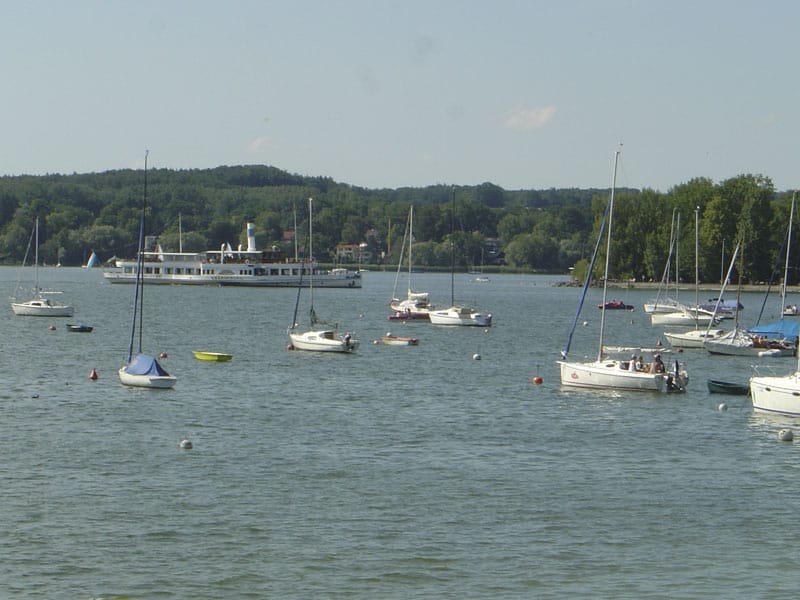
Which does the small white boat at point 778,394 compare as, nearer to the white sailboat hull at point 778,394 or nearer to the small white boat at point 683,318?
the white sailboat hull at point 778,394

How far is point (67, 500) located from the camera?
119 ft

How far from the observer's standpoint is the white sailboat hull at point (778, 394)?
51562 mm

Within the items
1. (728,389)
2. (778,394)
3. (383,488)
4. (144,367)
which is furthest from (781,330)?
(383,488)

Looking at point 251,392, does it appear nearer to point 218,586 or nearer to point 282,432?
point 282,432

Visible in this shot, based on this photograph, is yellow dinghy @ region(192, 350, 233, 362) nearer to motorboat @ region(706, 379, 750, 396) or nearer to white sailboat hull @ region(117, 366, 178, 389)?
white sailboat hull @ region(117, 366, 178, 389)

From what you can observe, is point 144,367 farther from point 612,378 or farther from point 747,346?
point 747,346

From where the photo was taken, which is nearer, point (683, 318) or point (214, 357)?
point (214, 357)

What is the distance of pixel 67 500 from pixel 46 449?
833cm

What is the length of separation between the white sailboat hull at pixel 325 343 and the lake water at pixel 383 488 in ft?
23.1

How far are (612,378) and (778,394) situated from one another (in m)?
9.52

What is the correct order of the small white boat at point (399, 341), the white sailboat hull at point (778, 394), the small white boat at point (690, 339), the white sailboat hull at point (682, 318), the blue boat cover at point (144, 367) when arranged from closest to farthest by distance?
the white sailboat hull at point (778, 394), the blue boat cover at point (144, 367), the small white boat at point (399, 341), the small white boat at point (690, 339), the white sailboat hull at point (682, 318)

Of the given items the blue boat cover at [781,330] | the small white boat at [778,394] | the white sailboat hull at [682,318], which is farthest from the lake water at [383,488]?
the white sailboat hull at [682,318]

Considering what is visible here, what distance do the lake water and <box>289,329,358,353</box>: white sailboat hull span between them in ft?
23.1

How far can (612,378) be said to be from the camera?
2366 inches
